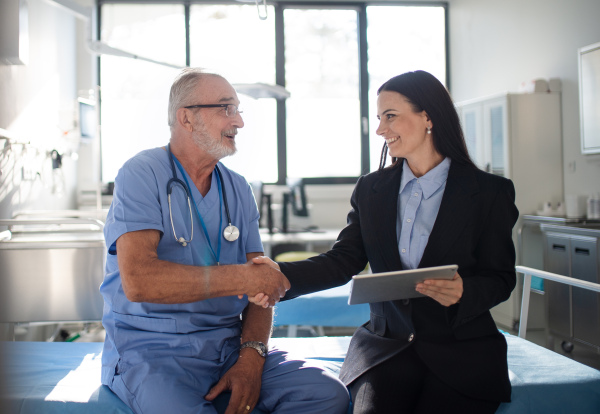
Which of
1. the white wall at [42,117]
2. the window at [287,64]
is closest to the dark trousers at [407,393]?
the white wall at [42,117]

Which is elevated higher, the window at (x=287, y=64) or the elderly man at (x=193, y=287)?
the window at (x=287, y=64)

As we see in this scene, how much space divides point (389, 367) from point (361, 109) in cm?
479

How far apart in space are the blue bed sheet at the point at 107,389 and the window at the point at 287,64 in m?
3.90

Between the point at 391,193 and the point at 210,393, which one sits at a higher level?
the point at 391,193

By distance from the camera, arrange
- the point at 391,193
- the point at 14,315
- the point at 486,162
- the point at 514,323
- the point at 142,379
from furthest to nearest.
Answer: the point at 486,162, the point at 514,323, the point at 14,315, the point at 391,193, the point at 142,379

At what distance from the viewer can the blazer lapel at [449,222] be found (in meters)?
1.53

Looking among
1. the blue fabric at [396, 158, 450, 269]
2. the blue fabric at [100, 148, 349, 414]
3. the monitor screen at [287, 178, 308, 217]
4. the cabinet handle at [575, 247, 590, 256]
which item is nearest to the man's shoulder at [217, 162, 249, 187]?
the blue fabric at [100, 148, 349, 414]

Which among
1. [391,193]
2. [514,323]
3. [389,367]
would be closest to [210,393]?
[389,367]

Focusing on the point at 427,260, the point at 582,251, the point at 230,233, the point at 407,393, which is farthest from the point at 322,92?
the point at 407,393

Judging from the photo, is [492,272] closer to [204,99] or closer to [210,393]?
[210,393]

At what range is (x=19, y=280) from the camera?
266cm

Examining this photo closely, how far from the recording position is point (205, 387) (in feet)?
4.89

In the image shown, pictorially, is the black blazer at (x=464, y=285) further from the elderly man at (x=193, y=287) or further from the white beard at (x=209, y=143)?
the white beard at (x=209, y=143)

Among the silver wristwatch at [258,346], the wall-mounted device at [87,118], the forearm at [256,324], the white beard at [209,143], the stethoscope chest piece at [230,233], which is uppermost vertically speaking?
the wall-mounted device at [87,118]
